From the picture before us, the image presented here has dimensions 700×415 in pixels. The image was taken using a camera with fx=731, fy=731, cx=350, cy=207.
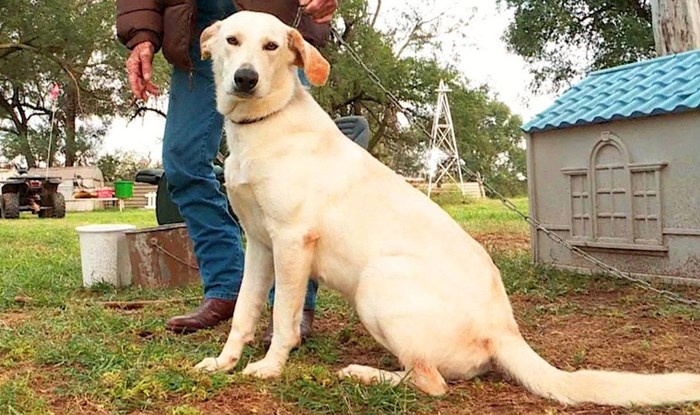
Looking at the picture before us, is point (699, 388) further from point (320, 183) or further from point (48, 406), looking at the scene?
point (48, 406)

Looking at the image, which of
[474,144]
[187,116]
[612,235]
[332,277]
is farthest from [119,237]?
[474,144]

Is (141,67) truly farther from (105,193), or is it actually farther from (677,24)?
(105,193)

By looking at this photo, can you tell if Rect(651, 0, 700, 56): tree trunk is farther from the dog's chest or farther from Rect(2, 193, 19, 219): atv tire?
Rect(2, 193, 19, 219): atv tire

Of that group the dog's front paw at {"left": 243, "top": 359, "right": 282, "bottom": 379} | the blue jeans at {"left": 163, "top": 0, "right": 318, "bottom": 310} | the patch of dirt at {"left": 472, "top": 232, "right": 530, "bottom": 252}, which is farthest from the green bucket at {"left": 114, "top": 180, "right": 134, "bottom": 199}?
the dog's front paw at {"left": 243, "top": 359, "right": 282, "bottom": 379}

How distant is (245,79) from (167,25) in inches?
35.4

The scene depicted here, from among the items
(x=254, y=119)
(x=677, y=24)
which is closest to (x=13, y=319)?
(x=254, y=119)

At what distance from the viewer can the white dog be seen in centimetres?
217

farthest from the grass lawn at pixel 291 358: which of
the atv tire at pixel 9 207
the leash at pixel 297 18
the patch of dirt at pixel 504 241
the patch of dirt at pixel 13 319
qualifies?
the atv tire at pixel 9 207

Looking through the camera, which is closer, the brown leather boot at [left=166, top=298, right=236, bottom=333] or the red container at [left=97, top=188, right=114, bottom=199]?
the brown leather boot at [left=166, top=298, right=236, bottom=333]

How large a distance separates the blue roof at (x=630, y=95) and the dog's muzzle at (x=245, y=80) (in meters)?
2.86

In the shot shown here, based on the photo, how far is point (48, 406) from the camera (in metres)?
2.05

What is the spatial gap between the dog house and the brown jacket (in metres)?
2.43

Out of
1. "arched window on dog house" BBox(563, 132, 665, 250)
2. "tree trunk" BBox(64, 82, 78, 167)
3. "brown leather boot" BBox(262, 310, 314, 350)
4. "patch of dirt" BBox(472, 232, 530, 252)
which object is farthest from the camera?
"tree trunk" BBox(64, 82, 78, 167)

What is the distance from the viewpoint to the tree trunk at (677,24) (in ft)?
22.9
